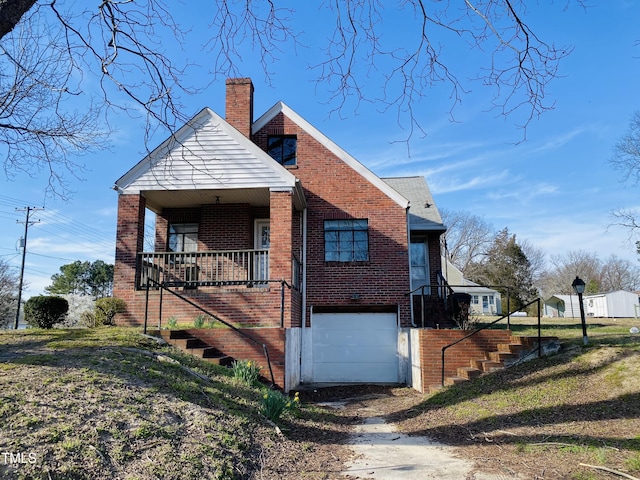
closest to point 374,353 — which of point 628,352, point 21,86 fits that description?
point 628,352

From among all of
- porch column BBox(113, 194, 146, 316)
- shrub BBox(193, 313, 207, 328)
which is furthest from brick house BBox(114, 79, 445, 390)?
shrub BBox(193, 313, 207, 328)

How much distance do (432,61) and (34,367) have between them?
5618mm

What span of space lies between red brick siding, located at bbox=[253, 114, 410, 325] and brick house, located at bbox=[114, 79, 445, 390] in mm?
29

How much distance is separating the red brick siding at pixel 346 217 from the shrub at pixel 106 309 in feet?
16.4

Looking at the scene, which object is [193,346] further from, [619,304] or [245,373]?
[619,304]

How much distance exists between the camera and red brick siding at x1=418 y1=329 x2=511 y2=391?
10789mm

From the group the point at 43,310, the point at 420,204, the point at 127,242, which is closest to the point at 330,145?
the point at 420,204

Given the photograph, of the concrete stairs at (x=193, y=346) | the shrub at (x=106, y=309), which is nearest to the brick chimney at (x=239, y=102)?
the shrub at (x=106, y=309)

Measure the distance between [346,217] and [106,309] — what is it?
6686 millimetres

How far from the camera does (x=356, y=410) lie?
953 centimetres

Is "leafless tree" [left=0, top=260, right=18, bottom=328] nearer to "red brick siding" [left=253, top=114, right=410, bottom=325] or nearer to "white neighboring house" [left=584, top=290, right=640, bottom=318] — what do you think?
"red brick siding" [left=253, top=114, right=410, bottom=325]

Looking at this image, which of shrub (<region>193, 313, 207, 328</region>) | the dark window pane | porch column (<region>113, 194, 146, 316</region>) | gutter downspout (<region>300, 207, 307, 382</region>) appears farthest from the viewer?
the dark window pane

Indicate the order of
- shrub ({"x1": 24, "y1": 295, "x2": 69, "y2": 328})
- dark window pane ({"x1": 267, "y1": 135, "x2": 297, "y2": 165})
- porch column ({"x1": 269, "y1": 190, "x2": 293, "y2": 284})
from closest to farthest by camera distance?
shrub ({"x1": 24, "y1": 295, "x2": 69, "y2": 328}) → porch column ({"x1": 269, "y1": 190, "x2": 293, "y2": 284}) → dark window pane ({"x1": 267, "y1": 135, "x2": 297, "y2": 165})

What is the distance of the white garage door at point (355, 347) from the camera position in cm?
1337
